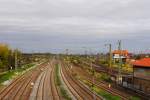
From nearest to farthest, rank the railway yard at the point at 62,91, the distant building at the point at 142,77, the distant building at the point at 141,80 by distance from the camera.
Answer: the railway yard at the point at 62,91 < the distant building at the point at 141,80 < the distant building at the point at 142,77

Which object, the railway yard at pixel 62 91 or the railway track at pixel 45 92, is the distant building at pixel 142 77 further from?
the railway track at pixel 45 92

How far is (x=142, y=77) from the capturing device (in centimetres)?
5338

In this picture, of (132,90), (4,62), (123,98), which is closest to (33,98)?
(123,98)

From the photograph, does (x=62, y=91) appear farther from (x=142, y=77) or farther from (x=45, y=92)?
(x=142, y=77)

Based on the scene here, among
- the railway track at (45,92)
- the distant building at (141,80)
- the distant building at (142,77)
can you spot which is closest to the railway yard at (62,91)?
the railway track at (45,92)

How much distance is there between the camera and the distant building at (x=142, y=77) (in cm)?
5038

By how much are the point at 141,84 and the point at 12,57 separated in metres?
67.6

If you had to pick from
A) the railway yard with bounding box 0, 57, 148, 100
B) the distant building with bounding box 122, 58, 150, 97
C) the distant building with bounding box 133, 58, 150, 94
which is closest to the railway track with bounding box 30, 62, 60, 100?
the railway yard with bounding box 0, 57, 148, 100

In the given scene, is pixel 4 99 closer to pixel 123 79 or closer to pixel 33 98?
pixel 33 98

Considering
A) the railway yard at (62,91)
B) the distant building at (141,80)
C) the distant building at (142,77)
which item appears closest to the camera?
the railway yard at (62,91)

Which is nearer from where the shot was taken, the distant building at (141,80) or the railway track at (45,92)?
the railway track at (45,92)

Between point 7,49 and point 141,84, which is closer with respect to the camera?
point 141,84

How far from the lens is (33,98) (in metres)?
43.1

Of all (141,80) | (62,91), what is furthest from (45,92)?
(141,80)
